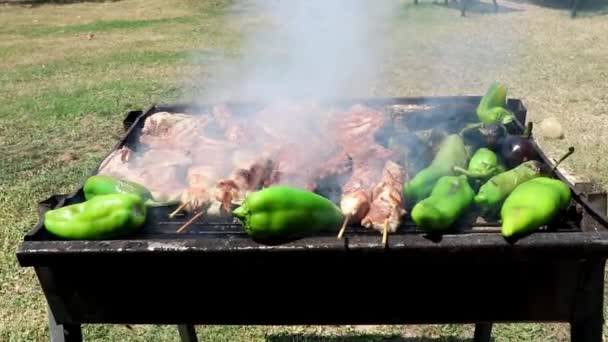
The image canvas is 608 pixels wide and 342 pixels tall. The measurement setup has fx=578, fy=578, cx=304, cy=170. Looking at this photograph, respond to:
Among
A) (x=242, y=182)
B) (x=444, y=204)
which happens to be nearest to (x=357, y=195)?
(x=444, y=204)

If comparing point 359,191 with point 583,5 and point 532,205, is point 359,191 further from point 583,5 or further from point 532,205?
point 583,5

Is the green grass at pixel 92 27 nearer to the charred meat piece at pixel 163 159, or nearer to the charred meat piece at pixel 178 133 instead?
the charred meat piece at pixel 178 133

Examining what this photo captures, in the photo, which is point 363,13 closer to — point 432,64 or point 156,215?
point 156,215

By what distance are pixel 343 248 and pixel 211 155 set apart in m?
1.13

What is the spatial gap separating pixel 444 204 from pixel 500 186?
280 mm

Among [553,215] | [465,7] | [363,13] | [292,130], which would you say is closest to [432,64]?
[465,7]

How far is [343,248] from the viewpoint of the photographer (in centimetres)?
191

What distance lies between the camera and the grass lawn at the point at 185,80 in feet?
13.7

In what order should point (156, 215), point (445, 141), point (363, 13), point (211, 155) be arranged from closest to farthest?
1. point (156, 215)
2. point (445, 141)
3. point (211, 155)
4. point (363, 13)

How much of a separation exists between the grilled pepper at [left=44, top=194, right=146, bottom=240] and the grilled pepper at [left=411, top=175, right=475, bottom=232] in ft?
3.34

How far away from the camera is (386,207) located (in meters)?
2.13

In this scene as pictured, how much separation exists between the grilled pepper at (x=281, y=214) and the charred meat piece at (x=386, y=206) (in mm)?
180

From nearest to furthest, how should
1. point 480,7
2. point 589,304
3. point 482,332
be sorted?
point 589,304 → point 482,332 → point 480,7

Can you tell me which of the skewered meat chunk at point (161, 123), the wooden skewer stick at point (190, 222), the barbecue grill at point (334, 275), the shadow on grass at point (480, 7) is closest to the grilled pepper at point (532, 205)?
the barbecue grill at point (334, 275)
